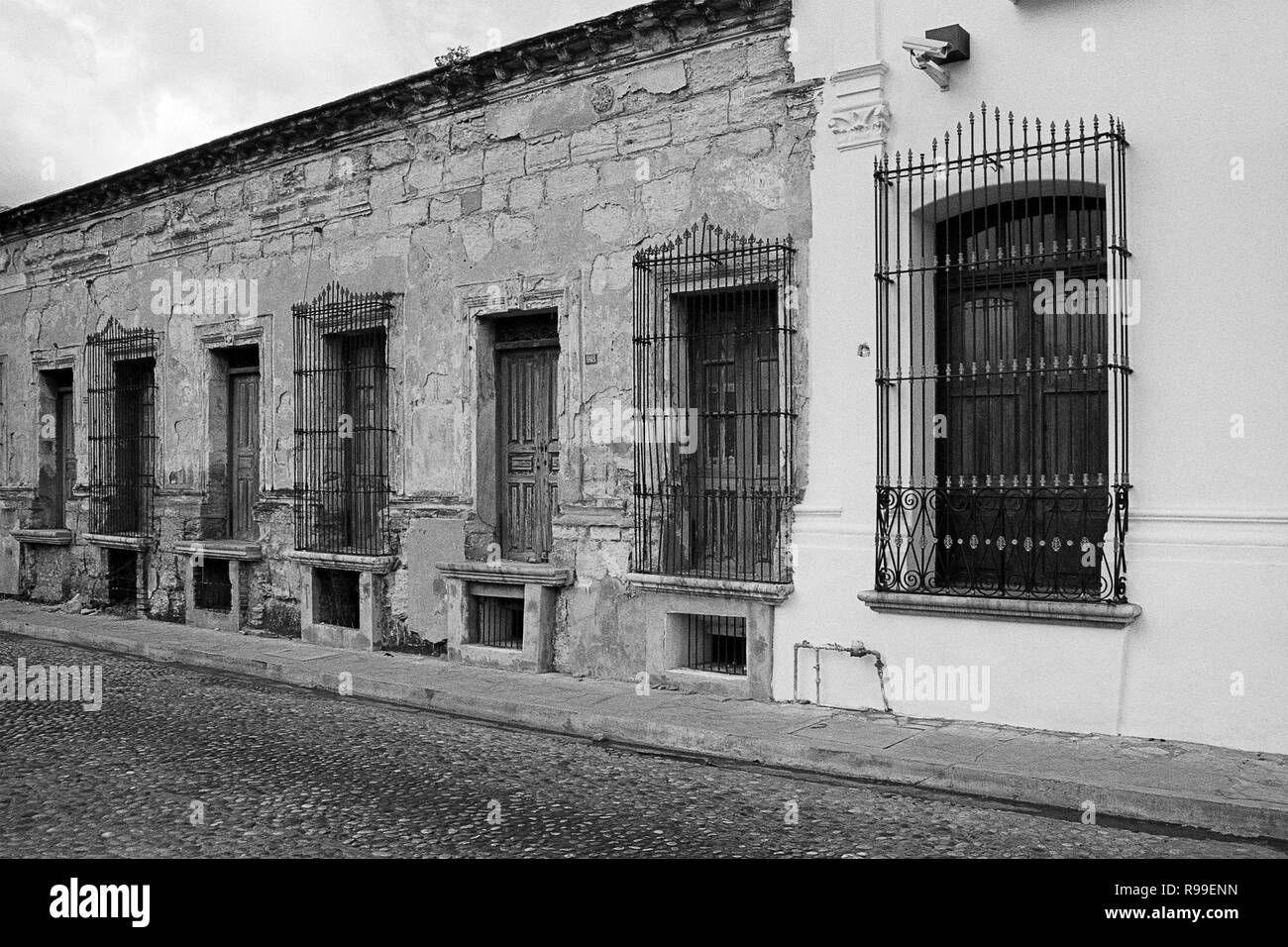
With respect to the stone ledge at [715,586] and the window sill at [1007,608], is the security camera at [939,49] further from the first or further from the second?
the stone ledge at [715,586]

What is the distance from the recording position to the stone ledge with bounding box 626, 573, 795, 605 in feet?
26.5

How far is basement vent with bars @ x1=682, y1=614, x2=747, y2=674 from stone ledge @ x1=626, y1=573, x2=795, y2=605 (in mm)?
342

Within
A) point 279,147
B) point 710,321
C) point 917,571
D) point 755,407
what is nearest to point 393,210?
point 279,147

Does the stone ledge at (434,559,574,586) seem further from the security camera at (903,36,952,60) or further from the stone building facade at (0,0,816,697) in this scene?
the security camera at (903,36,952,60)

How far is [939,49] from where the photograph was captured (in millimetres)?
7391

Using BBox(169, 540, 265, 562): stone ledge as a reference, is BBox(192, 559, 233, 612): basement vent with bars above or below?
below

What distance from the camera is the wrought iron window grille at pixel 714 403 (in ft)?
27.3

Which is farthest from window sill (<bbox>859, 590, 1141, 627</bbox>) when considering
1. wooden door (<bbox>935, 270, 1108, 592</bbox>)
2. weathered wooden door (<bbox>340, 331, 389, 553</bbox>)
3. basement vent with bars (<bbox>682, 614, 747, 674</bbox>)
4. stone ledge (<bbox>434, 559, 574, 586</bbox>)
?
weathered wooden door (<bbox>340, 331, 389, 553</bbox>)

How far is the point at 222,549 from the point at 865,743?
7623 millimetres

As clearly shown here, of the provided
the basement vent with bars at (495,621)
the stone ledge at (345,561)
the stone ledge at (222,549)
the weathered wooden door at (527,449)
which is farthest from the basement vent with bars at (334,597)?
the weathered wooden door at (527,449)

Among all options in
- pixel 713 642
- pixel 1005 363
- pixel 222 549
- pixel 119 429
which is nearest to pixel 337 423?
pixel 222 549

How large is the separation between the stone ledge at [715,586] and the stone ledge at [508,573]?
674 millimetres
